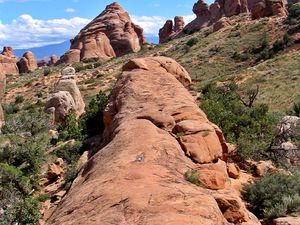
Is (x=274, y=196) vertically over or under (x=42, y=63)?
under

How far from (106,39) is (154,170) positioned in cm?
7950

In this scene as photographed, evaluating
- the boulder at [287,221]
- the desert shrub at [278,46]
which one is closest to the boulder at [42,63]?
the desert shrub at [278,46]

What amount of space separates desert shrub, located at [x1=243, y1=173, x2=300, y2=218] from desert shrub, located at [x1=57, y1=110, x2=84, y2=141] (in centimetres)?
1056

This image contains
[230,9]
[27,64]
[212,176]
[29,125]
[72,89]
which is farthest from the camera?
[27,64]

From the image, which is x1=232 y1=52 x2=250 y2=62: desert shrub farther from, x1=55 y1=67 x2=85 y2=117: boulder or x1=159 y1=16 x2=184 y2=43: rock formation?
x1=159 y1=16 x2=184 y2=43: rock formation

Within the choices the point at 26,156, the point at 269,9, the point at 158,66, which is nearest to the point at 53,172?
the point at 26,156

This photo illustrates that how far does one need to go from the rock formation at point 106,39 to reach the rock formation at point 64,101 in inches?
1920

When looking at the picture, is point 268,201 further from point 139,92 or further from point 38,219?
point 38,219

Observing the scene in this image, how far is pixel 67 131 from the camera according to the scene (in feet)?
77.0

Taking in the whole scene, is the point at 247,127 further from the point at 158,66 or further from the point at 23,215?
the point at 23,215

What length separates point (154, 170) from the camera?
8938 mm

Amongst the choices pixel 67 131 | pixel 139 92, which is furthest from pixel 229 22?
pixel 139 92

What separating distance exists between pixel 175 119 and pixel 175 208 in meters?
5.02

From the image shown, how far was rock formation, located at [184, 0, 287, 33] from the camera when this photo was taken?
6462 centimetres
